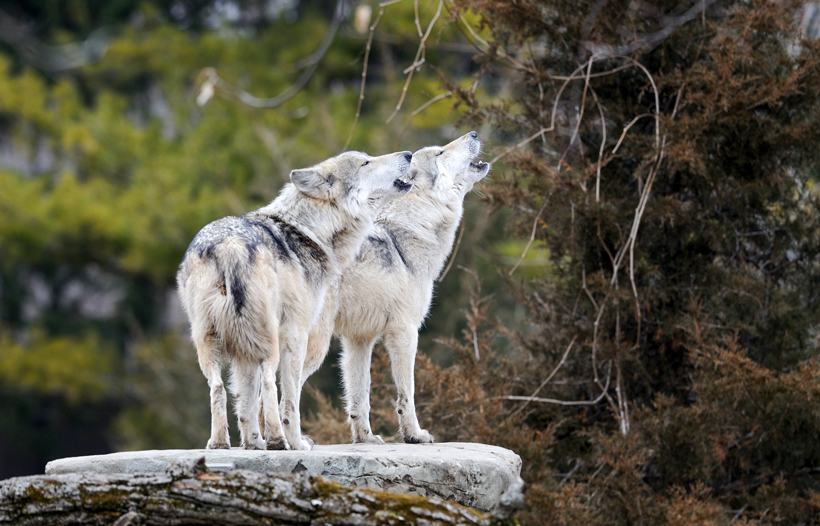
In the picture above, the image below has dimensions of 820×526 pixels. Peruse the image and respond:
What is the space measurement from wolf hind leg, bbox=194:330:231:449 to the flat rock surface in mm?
148

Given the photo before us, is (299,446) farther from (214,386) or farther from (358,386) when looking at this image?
(358,386)

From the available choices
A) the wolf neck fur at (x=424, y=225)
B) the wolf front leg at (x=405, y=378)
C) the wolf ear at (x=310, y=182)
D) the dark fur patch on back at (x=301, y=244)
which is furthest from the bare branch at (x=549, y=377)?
the wolf ear at (x=310, y=182)

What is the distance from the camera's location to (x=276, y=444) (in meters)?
8.28

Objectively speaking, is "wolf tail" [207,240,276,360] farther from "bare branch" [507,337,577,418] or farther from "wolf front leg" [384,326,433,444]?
"bare branch" [507,337,577,418]

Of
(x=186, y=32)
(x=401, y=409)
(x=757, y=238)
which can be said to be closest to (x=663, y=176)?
(x=757, y=238)

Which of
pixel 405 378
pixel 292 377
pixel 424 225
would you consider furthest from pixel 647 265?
pixel 292 377

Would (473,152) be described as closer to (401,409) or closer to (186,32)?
(401,409)

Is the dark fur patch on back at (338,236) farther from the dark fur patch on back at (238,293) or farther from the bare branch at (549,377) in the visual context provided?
the bare branch at (549,377)

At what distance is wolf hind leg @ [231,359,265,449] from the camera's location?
27.7 ft

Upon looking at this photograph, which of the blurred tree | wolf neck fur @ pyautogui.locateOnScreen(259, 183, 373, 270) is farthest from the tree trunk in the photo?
the blurred tree

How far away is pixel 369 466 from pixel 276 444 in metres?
0.61

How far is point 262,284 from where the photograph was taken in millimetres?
8211

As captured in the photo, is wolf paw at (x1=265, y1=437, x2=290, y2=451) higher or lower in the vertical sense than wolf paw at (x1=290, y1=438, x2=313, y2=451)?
higher

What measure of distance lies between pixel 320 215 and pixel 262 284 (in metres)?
0.94
